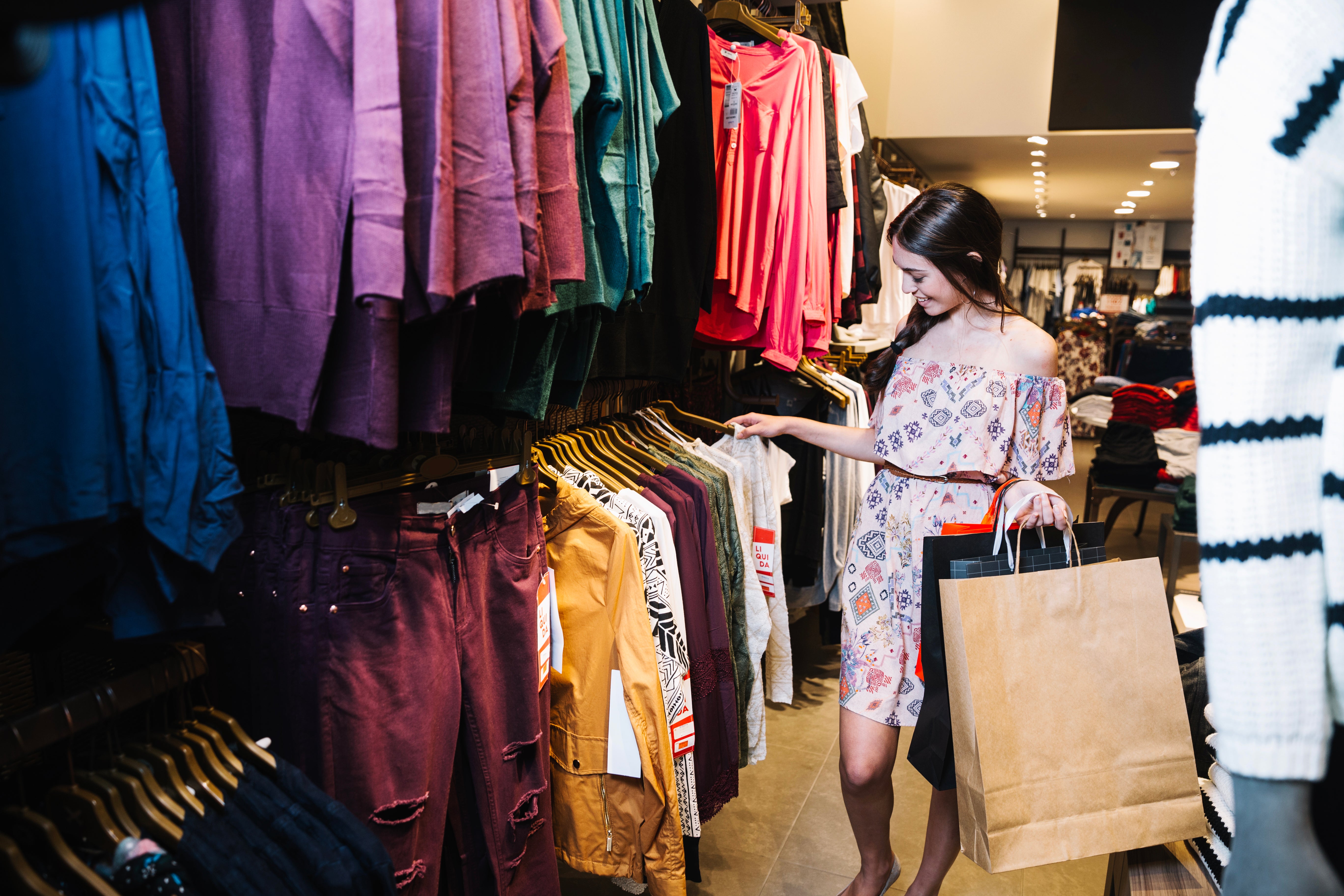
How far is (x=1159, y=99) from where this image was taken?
571 centimetres

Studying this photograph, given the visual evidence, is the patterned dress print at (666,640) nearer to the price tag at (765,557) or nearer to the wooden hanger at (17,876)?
the price tag at (765,557)

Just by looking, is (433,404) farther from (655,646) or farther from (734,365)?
(734,365)

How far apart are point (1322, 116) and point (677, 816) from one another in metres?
1.67

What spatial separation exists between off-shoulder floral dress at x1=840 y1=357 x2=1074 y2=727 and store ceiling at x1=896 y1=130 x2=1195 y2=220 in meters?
5.13

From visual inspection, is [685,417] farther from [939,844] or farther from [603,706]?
[939,844]

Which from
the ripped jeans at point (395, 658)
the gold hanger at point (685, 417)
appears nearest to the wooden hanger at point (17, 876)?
the ripped jeans at point (395, 658)

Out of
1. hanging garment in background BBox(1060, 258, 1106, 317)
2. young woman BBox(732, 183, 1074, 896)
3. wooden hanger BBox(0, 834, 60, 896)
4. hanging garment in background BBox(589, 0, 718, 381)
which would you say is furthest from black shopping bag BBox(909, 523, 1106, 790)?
hanging garment in background BBox(1060, 258, 1106, 317)

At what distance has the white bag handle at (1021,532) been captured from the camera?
1569mm

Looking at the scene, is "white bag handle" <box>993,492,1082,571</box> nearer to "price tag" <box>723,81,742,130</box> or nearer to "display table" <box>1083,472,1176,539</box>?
"price tag" <box>723,81,742,130</box>

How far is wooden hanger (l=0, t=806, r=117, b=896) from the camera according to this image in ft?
2.83

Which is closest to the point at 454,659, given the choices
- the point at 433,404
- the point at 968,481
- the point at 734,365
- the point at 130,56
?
the point at 433,404

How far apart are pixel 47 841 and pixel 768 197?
7.40 ft

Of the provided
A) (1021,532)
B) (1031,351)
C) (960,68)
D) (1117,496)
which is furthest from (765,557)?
(960,68)

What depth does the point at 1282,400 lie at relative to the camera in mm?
581
